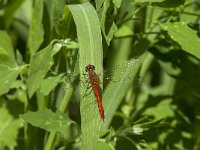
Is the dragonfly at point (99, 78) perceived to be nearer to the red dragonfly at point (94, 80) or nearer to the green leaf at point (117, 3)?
the red dragonfly at point (94, 80)

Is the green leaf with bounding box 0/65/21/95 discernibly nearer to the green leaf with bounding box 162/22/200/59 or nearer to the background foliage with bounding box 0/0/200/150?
the background foliage with bounding box 0/0/200/150

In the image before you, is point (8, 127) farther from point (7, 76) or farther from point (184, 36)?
point (184, 36)

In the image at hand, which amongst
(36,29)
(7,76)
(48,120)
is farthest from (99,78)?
(36,29)

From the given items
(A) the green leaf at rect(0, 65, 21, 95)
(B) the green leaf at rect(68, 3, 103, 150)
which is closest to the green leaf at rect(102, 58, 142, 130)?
(B) the green leaf at rect(68, 3, 103, 150)

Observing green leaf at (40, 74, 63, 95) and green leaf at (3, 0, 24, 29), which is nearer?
green leaf at (40, 74, 63, 95)

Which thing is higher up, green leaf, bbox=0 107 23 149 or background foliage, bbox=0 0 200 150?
background foliage, bbox=0 0 200 150

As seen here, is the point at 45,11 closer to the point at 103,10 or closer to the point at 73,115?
the point at 103,10

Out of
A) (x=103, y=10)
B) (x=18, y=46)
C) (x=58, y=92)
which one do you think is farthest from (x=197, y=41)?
(x=18, y=46)

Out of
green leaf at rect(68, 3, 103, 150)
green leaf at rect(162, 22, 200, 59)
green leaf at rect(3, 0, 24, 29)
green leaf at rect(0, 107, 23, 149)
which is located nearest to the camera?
green leaf at rect(68, 3, 103, 150)
